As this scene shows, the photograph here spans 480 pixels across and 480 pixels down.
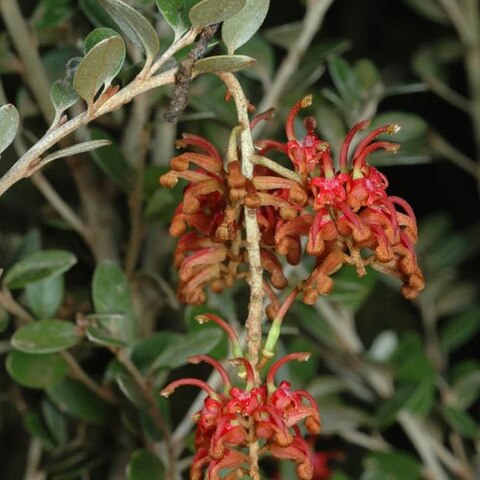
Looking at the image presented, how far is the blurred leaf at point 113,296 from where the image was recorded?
951 millimetres

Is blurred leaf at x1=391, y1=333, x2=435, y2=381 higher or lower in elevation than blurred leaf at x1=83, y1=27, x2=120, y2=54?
lower

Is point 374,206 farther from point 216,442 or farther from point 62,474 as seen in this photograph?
point 62,474

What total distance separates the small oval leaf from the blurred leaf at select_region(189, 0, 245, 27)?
24 millimetres

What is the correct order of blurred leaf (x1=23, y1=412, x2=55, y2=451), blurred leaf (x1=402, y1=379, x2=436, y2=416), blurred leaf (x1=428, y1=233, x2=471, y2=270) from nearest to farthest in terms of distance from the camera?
blurred leaf (x1=23, y1=412, x2=55, y2=451)
blurred leaf (x1=402, y1=379, x2=436, y2=416)
blurred leaf (x1=428, y1=233, x2=471, y2=270)

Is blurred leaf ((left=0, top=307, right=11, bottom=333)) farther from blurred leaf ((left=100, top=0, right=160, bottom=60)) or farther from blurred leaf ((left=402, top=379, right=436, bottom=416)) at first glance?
blurred leaf ((left=402, top=379, right=436, bottom=416))

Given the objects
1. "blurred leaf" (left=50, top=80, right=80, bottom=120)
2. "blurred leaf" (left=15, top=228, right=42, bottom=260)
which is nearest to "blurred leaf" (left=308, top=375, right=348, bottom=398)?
"blurred leaf" (left=15, top=228, right=42, bottom=260)

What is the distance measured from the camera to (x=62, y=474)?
1035 millimetres

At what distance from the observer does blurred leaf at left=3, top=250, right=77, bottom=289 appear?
0.94 meters

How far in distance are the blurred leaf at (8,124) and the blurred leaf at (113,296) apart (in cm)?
28

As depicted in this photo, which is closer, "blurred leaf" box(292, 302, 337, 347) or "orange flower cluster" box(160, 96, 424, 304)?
"orange flower cluster" box(160, 96, 424, 304)

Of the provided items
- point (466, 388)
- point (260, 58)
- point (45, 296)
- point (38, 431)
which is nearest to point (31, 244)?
point (45, 296)

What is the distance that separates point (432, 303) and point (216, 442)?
2.80 ft

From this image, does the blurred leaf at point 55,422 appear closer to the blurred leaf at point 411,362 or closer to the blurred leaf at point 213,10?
the blurred leaf at point 411,362

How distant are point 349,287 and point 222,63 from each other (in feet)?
1.84
